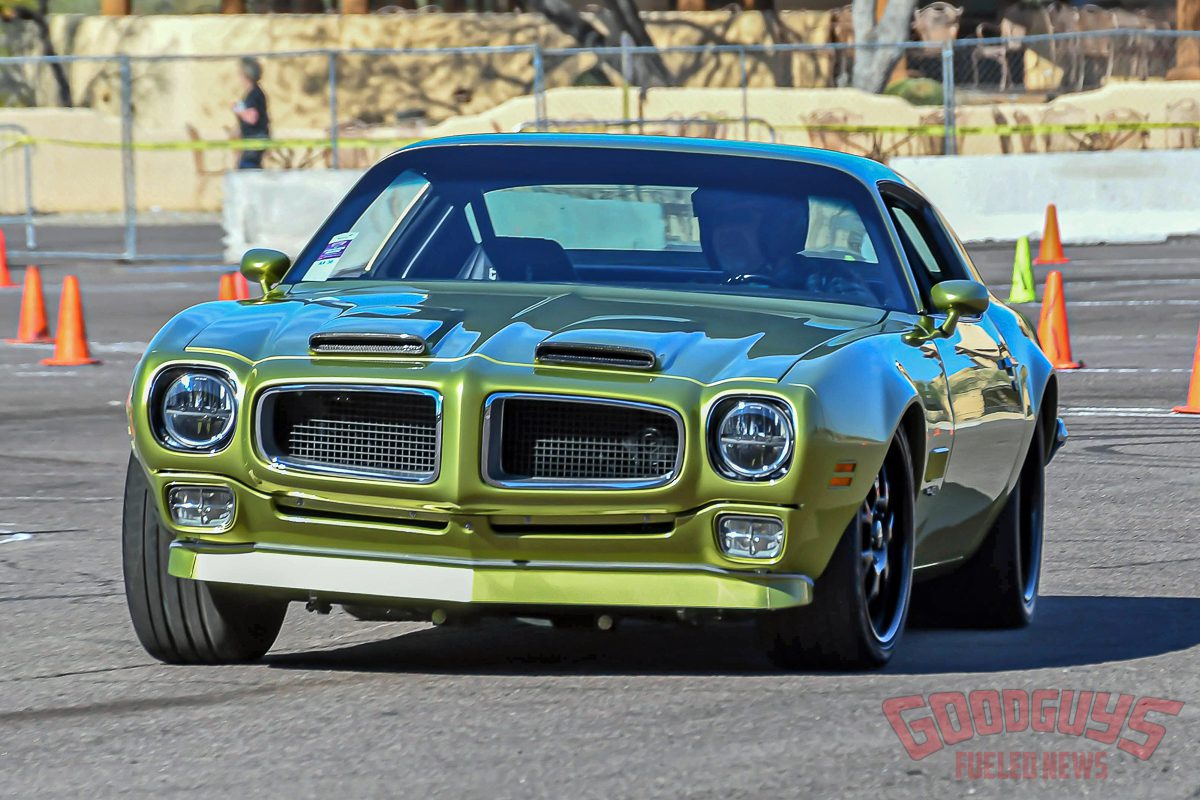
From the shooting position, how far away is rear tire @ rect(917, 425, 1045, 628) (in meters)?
7.25

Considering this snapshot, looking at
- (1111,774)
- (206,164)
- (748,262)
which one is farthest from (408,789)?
(206,164)

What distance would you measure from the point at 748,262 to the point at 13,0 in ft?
154

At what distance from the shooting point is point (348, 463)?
232 inches

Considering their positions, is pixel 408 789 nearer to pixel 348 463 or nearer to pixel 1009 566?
pixel 348 463

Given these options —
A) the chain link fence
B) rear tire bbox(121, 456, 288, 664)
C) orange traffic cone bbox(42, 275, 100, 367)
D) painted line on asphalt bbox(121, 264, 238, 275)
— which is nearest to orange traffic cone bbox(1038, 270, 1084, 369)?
orange traffic cone bbox(42, 275, 100, 367)

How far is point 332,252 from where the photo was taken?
7141mm

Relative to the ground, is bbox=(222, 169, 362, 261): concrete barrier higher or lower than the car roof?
lower

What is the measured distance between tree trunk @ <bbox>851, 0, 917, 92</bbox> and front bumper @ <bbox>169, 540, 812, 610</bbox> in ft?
115

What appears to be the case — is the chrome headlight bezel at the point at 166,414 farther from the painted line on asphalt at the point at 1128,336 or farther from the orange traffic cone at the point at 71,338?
the painted line on asphalt at the point at 1128,336

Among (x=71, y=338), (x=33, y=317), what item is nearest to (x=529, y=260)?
(x=71, y=338)

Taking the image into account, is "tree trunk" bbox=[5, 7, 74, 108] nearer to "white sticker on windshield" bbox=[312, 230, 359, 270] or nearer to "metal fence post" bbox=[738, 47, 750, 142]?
"metal fence post" bbox=[738, 47, 750, 142]

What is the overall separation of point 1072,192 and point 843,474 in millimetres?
22629

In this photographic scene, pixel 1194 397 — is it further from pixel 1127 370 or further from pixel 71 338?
pixel 71 338

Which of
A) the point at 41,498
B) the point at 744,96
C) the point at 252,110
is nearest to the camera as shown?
the point at 41,498
